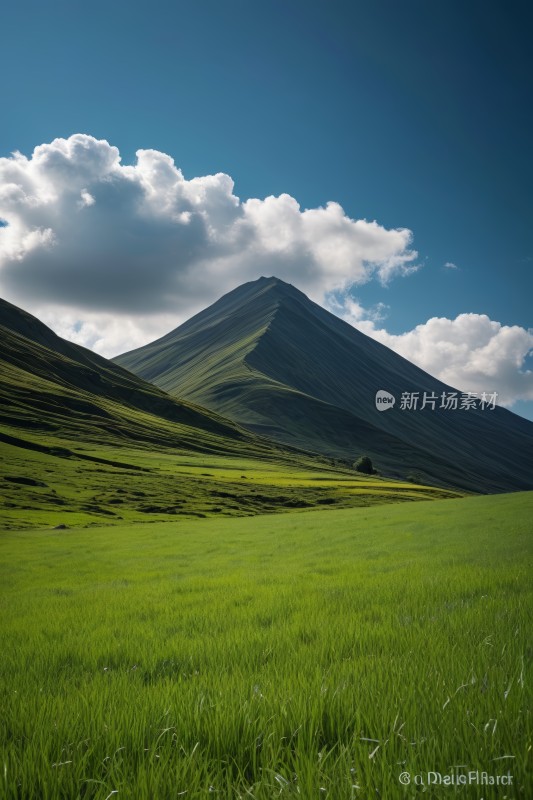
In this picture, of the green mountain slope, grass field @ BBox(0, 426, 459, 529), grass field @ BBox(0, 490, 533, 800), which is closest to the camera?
grass field @ BBox(0, 490, 533, 800)

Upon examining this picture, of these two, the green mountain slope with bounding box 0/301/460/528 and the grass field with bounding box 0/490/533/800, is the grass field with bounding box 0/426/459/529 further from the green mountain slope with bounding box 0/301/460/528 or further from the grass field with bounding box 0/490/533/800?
the grass field with bounding box 0/490/533/800

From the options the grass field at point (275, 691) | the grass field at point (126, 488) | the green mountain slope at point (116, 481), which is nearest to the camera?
the grass field at point (275, 691)

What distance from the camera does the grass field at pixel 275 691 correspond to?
7.38 ft

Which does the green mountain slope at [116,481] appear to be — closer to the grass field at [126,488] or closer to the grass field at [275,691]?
the grass field at [126,488]

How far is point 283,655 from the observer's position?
472cm

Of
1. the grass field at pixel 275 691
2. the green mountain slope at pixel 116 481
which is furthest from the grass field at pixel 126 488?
the grass field at pixel 275 691

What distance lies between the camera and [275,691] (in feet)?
11.3

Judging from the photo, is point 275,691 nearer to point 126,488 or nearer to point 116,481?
point 126,488

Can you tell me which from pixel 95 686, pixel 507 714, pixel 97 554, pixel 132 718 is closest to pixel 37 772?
pixel 132 718

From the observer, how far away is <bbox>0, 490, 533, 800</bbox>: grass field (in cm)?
225

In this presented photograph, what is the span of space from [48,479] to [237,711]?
353ft

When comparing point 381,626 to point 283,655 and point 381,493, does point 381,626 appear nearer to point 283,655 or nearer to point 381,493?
point 283,655

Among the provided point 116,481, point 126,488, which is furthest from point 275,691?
point 116,481

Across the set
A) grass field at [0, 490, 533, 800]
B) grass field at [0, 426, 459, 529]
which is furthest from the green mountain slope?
grass field at [0, 490, 533, 800]
